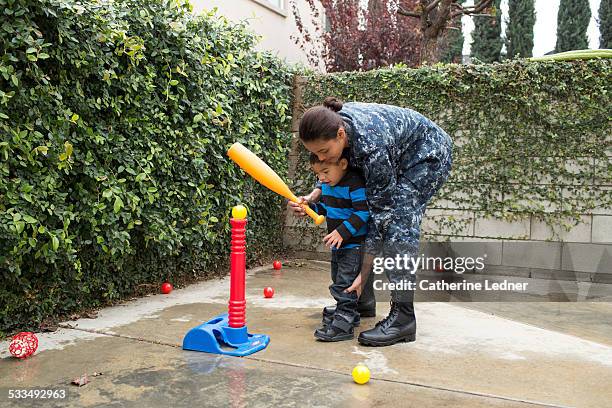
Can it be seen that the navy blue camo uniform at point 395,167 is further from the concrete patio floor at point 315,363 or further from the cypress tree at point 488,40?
the cypress tree at point 488,40

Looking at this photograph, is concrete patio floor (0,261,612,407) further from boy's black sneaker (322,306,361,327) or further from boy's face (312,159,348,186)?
boy's face (312,159,348,186)

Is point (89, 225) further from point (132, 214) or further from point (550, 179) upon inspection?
point (550, 179)

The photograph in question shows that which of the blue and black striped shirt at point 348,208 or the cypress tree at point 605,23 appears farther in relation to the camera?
the cypress tree at point 605,23

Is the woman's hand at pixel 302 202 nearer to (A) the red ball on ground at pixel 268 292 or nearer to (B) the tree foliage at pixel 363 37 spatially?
(A) the red ball on ground at pixel 268 292

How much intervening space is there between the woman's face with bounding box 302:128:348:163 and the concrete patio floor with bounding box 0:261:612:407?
1.13m

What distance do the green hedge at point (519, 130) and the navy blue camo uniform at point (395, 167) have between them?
8.73 feet

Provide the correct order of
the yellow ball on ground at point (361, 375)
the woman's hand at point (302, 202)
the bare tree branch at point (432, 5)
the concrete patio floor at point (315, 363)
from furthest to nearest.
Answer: the bare tree branch at point (432, 5)
the woman's hand at point (302, 202)
the yellow ball on ground at point (361, 375)
the concrete patio floor at point (315, 363)

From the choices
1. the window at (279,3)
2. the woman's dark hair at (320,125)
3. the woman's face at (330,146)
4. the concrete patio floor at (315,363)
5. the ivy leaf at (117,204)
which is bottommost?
the concrete patio floor at (315,363)

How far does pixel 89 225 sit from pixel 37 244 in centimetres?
45

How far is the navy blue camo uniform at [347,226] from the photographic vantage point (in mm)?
3514

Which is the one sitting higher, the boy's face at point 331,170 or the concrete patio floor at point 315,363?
the boy's face at point 331,170

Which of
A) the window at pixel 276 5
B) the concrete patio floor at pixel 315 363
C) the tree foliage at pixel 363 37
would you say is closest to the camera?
the concrete patio floor at pixel 315 363

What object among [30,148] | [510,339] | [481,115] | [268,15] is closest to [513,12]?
[268,15]

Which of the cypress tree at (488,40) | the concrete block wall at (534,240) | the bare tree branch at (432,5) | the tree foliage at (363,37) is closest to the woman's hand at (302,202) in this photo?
the concrete block wall at (534,240)
